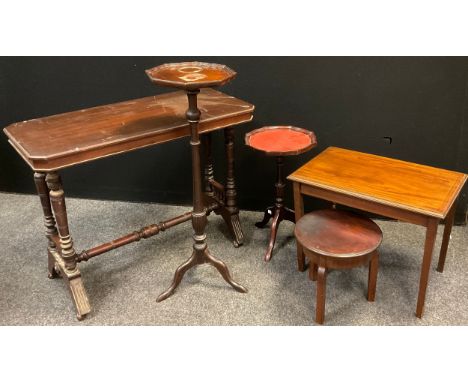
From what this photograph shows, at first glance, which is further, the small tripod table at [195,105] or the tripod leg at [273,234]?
the tripod leg at [273,234]

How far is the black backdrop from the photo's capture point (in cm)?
285

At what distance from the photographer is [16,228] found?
3.21 metres

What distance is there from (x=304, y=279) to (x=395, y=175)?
74 cm

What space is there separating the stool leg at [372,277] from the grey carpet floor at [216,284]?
5 cm

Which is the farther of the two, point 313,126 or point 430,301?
point 313,126

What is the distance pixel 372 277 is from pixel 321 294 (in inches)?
13.3

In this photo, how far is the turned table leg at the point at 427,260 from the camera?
6.79 ft

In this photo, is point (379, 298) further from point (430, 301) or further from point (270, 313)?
point (270, 313)

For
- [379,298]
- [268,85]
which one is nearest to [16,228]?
[268,85]

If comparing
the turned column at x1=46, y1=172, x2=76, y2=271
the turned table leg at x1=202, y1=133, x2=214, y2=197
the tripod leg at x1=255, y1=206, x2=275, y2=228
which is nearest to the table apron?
the tripod leg at x1=255, y1=206, x2=275, y2=228

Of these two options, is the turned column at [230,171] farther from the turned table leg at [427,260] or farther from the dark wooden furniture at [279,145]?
the turned table leg at [427,260]

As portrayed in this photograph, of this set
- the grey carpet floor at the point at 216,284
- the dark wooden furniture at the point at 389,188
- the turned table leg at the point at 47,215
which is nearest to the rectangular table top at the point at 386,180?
the dark wooden furniture at the point at 389,188

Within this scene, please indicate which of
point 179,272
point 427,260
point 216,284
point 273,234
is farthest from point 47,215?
point 427,260

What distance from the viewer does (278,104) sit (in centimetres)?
304
